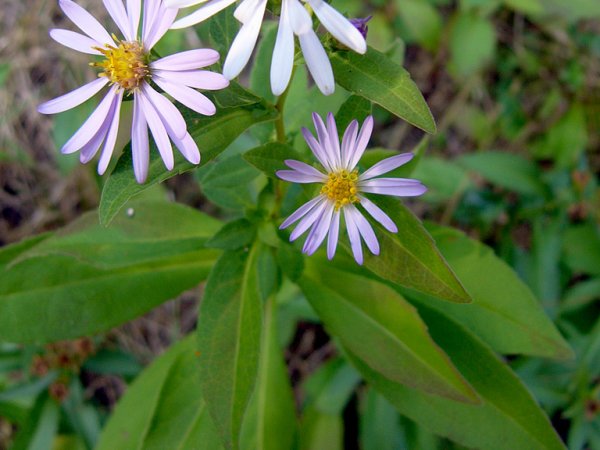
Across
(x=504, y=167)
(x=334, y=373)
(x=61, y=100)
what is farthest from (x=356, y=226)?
(x=504, y=167)

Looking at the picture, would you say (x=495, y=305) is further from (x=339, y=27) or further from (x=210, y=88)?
(x=210, y=88)

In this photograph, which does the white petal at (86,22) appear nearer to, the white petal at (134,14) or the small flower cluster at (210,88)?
the small flower cluster at (210,88)

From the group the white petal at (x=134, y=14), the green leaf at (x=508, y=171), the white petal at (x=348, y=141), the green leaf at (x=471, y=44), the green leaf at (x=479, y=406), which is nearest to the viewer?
the white petal at (x=134, y=14)

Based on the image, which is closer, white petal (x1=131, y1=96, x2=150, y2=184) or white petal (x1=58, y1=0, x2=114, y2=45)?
white petal (x1=131, y1=96, x2=150, y2=184)

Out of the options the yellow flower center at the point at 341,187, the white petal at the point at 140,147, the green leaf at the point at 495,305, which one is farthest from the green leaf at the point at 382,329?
the white petal at the point at 140,147

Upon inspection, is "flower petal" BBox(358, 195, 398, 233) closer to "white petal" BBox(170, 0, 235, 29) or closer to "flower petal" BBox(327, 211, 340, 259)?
"flower petal" BBox(327, 211, 340, 259)

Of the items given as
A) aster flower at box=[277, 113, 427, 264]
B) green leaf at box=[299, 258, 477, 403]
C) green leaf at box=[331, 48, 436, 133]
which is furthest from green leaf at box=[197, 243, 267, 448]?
green leaf at box=[331, 48, 436, 133]
